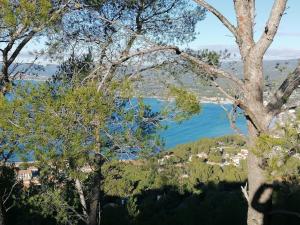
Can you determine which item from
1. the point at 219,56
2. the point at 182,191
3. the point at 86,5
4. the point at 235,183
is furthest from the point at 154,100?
the point at 235,183

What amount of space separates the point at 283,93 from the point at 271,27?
0.54 metres

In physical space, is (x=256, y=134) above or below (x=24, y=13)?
below

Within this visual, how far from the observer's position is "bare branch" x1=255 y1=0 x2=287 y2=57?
3553mm

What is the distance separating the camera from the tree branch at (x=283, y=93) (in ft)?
11.9

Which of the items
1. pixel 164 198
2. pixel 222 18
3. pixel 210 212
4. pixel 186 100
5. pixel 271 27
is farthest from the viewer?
pixel 164 198

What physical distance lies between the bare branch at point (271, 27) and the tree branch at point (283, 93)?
321 mm

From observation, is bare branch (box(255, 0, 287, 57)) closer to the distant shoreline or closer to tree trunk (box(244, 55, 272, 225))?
tree trunk (box(244, 55, 272, 225))

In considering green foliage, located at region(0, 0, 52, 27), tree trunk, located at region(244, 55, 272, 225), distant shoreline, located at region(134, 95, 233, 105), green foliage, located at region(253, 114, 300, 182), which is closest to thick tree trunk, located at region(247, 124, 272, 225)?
tree trunk, located at region(244, 55, 272, 225)

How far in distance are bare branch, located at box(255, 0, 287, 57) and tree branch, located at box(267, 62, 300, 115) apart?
321 millimetres

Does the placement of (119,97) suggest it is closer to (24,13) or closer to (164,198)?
(24,13)

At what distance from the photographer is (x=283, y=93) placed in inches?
143

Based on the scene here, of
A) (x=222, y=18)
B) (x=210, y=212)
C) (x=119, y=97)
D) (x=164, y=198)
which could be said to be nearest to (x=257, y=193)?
(x=222, y=18)

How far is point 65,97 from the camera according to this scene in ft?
15.9

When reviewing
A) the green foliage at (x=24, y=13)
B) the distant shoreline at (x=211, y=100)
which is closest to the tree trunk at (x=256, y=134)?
the distant shoreline at (x=211, y=100)
